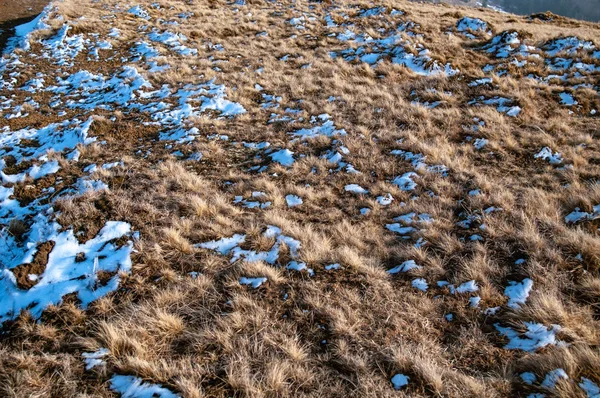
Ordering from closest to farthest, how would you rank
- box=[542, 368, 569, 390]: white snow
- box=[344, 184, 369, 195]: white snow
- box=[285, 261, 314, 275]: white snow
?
box=[542, 368, 569, 390]: white snow → box=[285, 261, 314, 275]: white snow → box=[344, 184, 369, 195]: white snow

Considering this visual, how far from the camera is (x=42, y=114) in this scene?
1041 centimetres

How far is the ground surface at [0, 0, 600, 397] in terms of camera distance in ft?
10.6

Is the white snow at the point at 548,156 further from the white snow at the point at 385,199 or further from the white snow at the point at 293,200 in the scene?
the white snow at the point at 293,200

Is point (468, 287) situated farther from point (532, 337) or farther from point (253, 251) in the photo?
point (253, 251)

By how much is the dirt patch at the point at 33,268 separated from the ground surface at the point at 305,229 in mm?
23

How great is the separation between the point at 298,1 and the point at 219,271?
23230 mm

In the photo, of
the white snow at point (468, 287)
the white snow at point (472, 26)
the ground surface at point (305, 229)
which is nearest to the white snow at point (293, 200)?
the ground surface at point (305, 229)

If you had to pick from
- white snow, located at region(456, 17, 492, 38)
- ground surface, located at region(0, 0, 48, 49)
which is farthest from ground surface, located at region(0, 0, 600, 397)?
ground surface, located at region(0, 0, 48, 49)

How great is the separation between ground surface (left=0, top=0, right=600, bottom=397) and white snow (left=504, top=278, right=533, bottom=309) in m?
0.02

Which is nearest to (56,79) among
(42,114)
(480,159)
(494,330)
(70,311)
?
(42,114)

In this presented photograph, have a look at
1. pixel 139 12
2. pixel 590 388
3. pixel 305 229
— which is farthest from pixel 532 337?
pixel 139 12

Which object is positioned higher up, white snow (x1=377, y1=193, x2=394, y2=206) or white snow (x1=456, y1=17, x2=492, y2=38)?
white snow (x1=456, y1=17, x2=492, y2=38)

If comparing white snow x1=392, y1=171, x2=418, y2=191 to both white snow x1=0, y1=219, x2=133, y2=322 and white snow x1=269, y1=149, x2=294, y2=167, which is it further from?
white snow x1=0, y1=219, x2=133, y2=322

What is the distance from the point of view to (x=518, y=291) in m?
4.03
